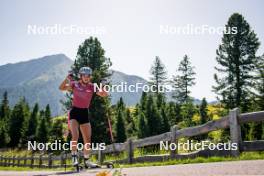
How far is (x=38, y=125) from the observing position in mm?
61438

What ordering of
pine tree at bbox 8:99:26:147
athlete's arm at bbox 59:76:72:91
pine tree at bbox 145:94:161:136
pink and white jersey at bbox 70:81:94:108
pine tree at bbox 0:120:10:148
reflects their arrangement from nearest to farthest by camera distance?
1. athlete's arm at bbox 59:76:72:91
2. pink and white jersey at bbox 70:81:94:108
3. pine tree at bbox 145:94:161:136
4. pine tree at bbox 0:120:10:148
5. pine tree at bbox 8:99:26:147

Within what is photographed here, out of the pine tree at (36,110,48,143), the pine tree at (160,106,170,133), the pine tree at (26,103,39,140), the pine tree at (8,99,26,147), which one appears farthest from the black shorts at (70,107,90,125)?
Result: the pine tree at (8,99,26,147)

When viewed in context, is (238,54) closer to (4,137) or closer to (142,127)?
(142,127)

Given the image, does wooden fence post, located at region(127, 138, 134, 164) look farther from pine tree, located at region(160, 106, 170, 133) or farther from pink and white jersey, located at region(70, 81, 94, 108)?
pine tree, located at region(160, 106, 170, 133)

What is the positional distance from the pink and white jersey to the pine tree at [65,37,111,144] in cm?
2498

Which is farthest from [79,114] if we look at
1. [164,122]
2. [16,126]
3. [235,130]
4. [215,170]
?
[16,126]

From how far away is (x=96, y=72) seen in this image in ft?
119

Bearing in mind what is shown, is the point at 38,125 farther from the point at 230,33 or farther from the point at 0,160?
the point at 230,33

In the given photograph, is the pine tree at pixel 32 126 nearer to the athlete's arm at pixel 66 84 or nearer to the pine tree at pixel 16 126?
the pine tree at pixel 16 126

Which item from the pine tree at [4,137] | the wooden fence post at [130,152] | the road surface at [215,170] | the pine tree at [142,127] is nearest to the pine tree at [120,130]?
the pine tree at [142,127]

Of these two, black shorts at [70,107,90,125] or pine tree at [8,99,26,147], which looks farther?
pine tree at [8,99,26,147]

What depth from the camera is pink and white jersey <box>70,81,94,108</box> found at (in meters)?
9.13

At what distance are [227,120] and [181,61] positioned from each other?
2450 inches

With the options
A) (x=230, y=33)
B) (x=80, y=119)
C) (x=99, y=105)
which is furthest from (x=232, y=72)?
(x=80, y=119)
